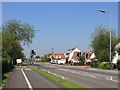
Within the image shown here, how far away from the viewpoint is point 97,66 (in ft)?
262

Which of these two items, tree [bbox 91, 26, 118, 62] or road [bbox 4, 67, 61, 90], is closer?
road [bbox 4, 67, 61, 90]

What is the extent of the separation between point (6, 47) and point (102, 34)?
93.5 ft

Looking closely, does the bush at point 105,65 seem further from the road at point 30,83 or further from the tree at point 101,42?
the road at point 30,83

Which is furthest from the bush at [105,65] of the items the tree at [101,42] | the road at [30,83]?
the road at [30,83]

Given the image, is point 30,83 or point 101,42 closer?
point 30,83

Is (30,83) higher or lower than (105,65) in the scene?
lower

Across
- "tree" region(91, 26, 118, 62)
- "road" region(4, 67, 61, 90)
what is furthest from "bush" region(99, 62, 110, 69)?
"road" region(4, 67, 61, 90)

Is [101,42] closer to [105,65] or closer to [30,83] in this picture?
[105,65]

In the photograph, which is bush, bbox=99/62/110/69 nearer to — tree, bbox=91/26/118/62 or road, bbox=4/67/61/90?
tree, bbox=91/26/118/62

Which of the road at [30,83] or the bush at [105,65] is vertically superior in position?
the bush at [105,65]

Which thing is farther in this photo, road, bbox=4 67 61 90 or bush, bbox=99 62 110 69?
bush, bbox=99 62 110 69

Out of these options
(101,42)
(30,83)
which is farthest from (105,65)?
(30,83)

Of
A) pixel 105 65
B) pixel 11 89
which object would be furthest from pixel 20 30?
pixel 11 89

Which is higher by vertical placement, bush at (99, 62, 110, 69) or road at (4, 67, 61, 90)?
bush at (99, 62, 110, 69)
